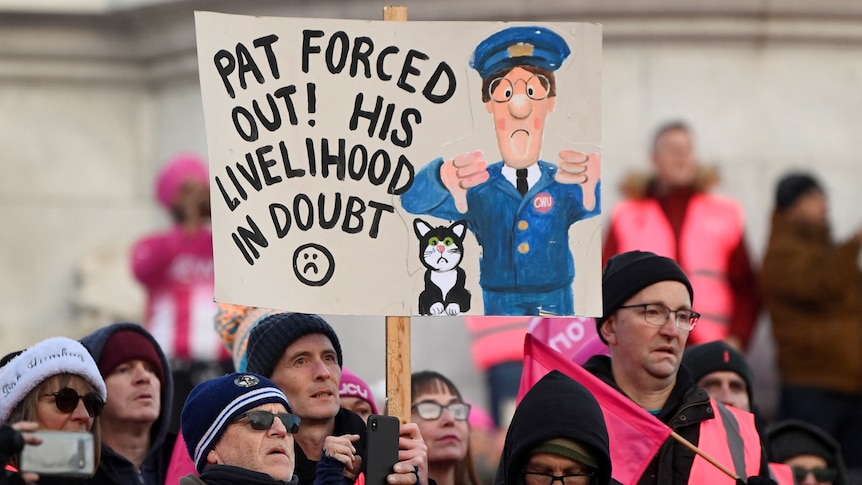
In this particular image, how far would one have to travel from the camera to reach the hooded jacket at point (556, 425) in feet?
24.2

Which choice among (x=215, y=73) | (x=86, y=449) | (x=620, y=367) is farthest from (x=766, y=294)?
(x=86, y=449)

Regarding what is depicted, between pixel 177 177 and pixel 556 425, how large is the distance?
590 cm

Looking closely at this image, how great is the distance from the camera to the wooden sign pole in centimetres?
754

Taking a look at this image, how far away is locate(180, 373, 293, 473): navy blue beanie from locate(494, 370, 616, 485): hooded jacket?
78cm

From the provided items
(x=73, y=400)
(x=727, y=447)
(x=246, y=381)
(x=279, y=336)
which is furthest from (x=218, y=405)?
(x=727, y=447)

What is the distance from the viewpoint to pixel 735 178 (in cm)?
1338

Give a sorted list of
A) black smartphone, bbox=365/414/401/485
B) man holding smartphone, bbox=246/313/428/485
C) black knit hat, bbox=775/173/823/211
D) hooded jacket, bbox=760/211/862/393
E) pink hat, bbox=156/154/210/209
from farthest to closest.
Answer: pink hat, bbox=156/154/210/209 → black knit hat, bbox=775/173/823/211 → hooded jacket, bbox=760/211/862/393 → man holding smartphone, bbox=246/313/428/485 → black smartphone, bbox=365/414/401/485

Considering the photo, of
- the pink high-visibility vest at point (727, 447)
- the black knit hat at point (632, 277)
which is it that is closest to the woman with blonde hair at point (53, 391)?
the black knit hat at point (632, 277)

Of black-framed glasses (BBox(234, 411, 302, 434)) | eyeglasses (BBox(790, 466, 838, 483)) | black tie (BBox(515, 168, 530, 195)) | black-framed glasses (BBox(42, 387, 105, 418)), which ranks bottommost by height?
eyeglasses (BBox(790, 466, 838, 483))

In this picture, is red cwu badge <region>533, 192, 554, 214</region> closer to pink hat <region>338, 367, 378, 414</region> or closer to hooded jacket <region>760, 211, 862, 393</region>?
pink hat <region>338, 367, 378, 414</region>

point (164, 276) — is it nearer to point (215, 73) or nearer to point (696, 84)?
point (696, 84)

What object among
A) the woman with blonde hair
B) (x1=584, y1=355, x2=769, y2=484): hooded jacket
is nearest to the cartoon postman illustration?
(x1=584, y1=355, x2=769, y2=484): hooded jacket

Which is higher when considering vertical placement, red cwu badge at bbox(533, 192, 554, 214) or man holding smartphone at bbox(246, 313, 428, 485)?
red cwu badge at bbox(533, 192, 554, 214)

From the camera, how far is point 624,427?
8.00 m
